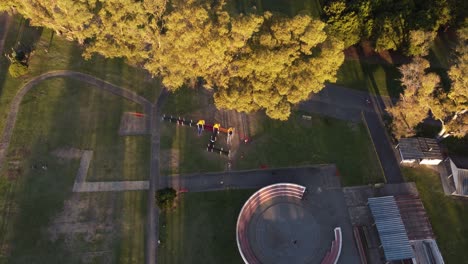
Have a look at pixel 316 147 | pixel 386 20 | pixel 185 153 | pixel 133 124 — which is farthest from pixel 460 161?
pixel 133 124

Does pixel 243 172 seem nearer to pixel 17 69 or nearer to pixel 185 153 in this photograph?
pixel 185 153

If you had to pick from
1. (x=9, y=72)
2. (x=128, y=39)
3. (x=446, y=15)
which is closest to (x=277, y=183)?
(x=128, y=39)

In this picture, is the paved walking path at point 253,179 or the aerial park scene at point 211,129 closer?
the paved walking path at point 253,179

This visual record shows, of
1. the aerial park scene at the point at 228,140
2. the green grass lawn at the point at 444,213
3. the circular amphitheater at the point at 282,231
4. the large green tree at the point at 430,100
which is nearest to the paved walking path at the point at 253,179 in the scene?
the aerial park scene at the point at 228,140

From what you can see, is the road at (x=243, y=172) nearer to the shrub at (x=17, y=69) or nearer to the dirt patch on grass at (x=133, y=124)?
the dirt patch on grass at (x=133, y=124)

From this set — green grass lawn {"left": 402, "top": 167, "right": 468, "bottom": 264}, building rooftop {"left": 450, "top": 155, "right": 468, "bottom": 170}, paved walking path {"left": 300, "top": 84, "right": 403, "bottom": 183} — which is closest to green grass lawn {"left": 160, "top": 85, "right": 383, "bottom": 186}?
paved walking path {"left": 300, "top": 84, "right": 403, "bottom": 183}

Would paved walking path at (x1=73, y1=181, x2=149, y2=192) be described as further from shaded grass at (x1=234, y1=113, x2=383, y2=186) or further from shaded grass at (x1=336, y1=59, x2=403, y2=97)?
shaded grass at (x1=336, y1=59, x2=403, y2=97)

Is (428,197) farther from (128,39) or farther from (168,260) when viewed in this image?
(128,39)
